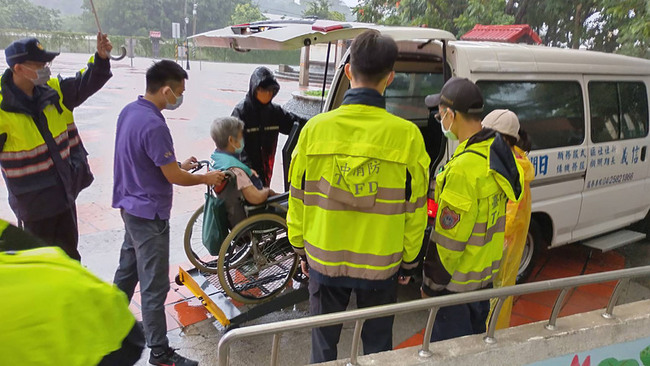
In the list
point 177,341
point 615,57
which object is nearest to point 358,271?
point 177,341

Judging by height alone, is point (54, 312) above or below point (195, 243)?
above

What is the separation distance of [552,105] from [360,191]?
243cm

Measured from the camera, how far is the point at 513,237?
104 inches

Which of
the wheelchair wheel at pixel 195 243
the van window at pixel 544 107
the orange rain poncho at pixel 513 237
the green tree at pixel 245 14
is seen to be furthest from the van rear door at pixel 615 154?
the green tree at pixel 245 14

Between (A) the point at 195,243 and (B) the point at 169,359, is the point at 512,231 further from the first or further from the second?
(A) the point at 195,243

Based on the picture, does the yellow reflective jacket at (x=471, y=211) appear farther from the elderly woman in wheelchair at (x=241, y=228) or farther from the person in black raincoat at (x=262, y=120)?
the person in black raincoat at (x=262, y=120)

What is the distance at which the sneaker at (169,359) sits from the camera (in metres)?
Result: 2.73

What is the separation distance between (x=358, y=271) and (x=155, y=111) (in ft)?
4.83

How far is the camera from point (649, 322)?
223cm

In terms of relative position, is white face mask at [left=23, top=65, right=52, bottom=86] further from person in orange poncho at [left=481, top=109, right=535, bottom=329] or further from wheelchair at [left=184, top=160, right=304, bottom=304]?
person in orange poncho at [left=481, top=109, right=535, bottom=329]

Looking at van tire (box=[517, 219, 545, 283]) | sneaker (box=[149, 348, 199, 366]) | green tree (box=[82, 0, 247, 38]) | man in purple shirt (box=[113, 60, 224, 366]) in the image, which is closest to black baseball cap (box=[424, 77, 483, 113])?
man in purple shirt (box=[113, 60, 224, 366])

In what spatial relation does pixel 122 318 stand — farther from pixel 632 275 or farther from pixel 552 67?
pixel 552 67

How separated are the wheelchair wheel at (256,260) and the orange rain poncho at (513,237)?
56.8 inches

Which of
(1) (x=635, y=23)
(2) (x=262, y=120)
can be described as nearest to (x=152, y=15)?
(1) (x=635, y=23)
